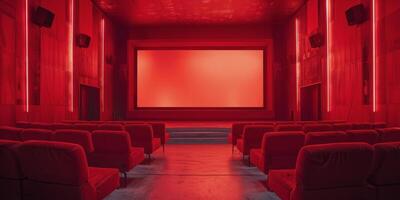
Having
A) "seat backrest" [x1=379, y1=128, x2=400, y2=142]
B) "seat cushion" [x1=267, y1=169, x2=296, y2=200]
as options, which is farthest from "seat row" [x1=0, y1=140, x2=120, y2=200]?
"seat backrest" [x1=379, y1=128, x2=400, y2=142]

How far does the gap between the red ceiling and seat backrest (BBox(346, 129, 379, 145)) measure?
8153mm

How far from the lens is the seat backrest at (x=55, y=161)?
A: 7.42 ft

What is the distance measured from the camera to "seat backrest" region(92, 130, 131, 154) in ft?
13.5

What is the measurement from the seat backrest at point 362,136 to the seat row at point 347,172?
1.00m

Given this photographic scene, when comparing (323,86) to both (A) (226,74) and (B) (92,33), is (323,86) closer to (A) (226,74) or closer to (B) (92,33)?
(A) (226,74)

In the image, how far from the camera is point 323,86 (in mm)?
9578

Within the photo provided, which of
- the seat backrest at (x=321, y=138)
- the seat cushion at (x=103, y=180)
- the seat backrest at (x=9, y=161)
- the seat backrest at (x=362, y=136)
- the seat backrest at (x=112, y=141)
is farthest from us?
the seat backrest at (x=112, y=141)

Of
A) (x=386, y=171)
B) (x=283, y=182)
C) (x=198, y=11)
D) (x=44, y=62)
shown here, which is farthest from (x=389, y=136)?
(x=198, y=11)

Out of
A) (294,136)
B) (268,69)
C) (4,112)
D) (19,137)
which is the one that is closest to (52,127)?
(19,137)

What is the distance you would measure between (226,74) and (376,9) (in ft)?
27.1

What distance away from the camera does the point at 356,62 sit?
7699mm

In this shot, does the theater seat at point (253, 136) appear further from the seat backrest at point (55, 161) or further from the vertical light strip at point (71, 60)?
the vertical light strip at point (71, 60)

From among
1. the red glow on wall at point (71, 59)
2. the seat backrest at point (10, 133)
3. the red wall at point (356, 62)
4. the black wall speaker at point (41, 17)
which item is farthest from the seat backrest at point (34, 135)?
the red wall at point (356, 62)

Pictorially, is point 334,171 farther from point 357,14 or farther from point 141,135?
point 357,14
